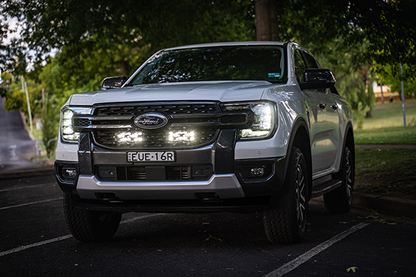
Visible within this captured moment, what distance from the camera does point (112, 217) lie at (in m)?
5.86

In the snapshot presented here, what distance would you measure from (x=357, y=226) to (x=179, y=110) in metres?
2.76

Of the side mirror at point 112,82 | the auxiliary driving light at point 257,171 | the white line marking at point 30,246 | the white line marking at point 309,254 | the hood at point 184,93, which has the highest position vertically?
the side mirror at point 112,82

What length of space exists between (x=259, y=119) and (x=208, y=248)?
4.35 feet

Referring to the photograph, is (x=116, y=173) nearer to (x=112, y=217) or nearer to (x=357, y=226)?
(x=112, y=217)

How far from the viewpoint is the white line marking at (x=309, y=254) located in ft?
14.3

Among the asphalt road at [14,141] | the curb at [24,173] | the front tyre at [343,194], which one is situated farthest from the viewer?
the asphalt road at [14,141]

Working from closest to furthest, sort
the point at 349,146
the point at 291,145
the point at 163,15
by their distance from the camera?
the point at 291,145
the point at 349,146
the point at 163,15

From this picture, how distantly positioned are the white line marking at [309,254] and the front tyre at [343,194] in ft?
3.17

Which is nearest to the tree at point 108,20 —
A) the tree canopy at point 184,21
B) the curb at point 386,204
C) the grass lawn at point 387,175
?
the tree canopy at point 184,21

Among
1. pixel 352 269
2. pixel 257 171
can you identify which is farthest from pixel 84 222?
pixel 352 269

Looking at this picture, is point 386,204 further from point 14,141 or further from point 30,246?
point 14,141

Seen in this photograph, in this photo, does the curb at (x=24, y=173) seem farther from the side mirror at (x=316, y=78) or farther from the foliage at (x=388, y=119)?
the foliage at (x=388, y=119)

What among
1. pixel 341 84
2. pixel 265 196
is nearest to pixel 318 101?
pixel 265 196

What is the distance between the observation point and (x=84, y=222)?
17.8ft
